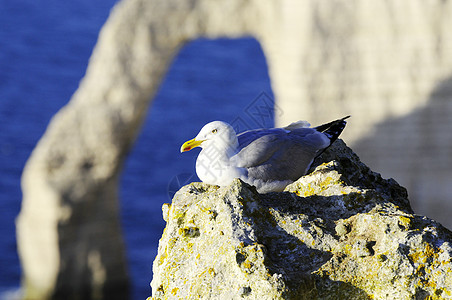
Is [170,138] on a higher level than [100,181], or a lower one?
higher

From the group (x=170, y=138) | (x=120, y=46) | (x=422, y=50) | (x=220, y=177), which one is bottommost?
(x=220, y=177)

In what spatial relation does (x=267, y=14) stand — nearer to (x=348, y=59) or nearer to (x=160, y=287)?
(x=348, y=59)

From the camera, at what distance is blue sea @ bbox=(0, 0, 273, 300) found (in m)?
12.7

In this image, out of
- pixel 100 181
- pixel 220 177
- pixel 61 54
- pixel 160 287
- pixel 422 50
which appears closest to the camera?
pixel 160 287

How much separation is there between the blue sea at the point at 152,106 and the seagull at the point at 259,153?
24.9ft

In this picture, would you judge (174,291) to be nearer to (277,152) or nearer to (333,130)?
(277,152)

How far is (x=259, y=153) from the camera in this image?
2.69 m

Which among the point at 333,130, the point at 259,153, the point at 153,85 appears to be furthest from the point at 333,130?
the point at 153,85

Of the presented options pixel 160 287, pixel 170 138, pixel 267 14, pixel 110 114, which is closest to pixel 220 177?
pixel 160 287

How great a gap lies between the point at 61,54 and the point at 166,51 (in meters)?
11.0

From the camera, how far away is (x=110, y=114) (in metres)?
8.63

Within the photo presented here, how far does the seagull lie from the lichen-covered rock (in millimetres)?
554

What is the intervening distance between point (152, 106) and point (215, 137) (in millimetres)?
13485

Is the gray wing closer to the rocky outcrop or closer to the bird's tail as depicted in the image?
the bird's tail
